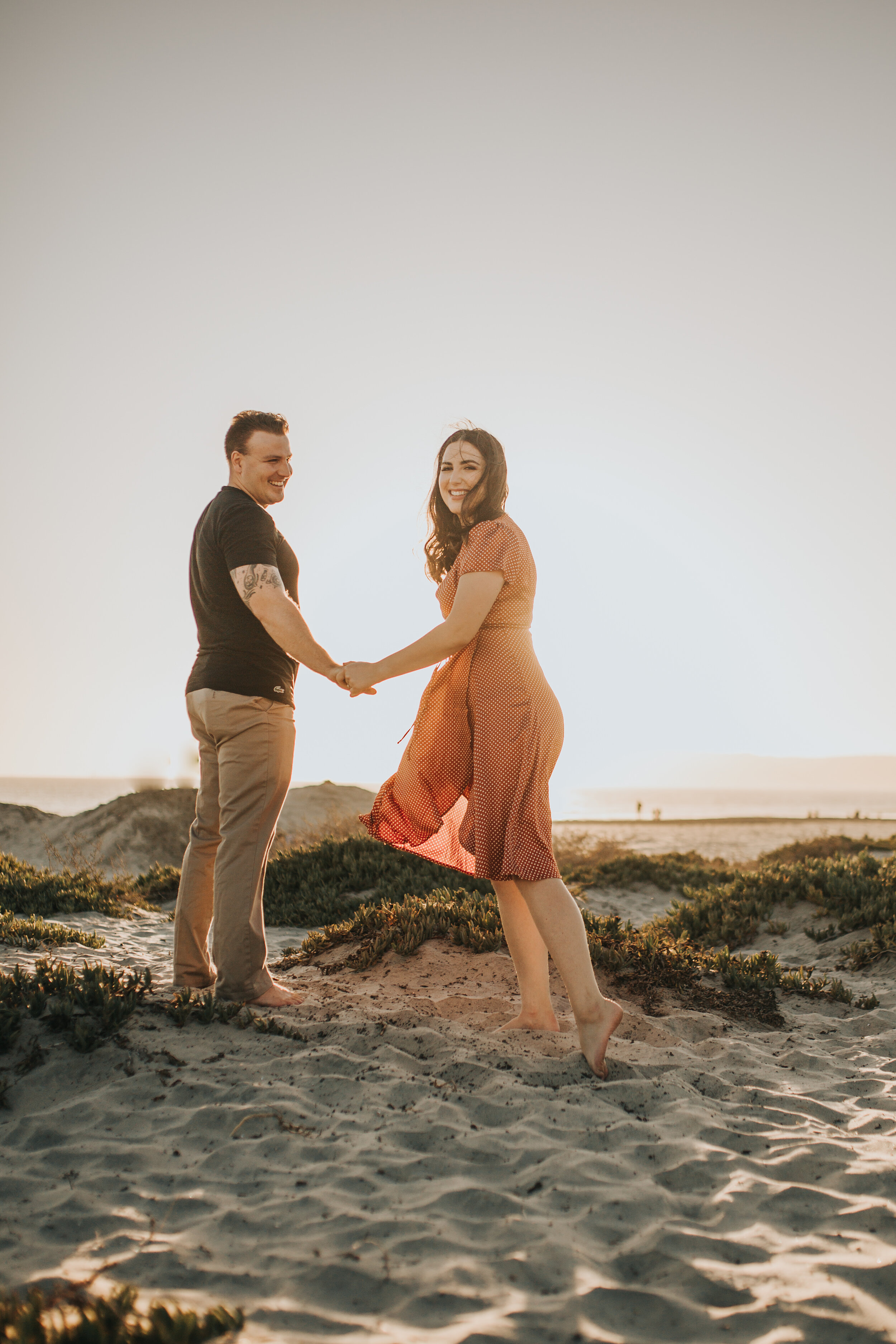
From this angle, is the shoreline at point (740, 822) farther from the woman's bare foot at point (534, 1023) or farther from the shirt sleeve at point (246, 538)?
the shirt sleeve at point (246, 538)

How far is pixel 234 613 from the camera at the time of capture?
4305mm

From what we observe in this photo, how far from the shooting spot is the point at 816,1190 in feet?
7.93

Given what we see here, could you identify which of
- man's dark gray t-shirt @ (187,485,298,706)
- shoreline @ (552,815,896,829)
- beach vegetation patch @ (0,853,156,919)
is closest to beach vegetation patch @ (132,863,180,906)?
beach vegetation patch @ (0,853,156,919)

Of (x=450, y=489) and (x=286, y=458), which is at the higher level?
(x=286, y=458)

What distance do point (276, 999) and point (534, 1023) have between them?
1.32m

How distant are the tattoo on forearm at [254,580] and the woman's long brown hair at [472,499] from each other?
2.73 feet

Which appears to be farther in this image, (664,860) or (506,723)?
(664,860)

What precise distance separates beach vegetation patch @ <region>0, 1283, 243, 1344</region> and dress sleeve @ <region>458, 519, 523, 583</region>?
2.68 meters

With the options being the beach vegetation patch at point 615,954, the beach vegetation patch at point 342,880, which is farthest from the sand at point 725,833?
the beach vegetation patch at point 615,954

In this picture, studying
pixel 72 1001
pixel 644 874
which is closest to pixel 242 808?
pixel 72 1001

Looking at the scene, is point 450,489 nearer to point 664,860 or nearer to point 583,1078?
point 583,1078

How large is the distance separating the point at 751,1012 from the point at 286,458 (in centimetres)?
401

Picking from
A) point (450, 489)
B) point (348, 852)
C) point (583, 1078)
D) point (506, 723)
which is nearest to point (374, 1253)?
point (583, 1078)

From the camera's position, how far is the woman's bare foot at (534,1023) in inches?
149
